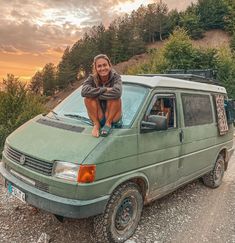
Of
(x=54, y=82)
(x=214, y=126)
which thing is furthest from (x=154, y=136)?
(x=54, y=82)

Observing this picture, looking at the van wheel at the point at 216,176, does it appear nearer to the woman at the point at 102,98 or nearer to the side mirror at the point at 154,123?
the side mirror at the point at 154,123

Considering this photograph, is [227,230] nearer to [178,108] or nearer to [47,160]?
[178,108]

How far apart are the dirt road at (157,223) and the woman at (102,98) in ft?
5.37


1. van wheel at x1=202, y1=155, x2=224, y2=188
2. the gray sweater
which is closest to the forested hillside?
van wheel at x1=202, y1=155, x2=224, y2=188

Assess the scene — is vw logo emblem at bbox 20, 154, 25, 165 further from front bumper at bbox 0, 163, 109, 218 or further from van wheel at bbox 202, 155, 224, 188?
van wheel at bbox 202, 155, 224, 188

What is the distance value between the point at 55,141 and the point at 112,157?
0.80 metres

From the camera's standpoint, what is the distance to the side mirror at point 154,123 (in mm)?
4406

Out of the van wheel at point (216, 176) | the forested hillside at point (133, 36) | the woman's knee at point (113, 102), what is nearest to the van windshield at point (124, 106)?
the woman's knee at point (113, 102)

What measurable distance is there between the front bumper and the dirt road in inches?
30.4

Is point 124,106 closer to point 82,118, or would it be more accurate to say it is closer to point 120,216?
point 82,118

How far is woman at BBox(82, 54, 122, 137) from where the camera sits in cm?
428

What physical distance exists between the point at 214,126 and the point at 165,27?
77591 millimetres

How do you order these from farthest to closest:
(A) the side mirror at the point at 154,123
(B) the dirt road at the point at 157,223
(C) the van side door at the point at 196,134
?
(C) the van side door at the point at 196,134 → (B) the dirt road at the point at 157,223 → (A) the side mirror at the point at 154,123

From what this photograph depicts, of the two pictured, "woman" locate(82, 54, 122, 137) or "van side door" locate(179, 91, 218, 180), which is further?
"van side door" locate(179, 91, 218, 180)
